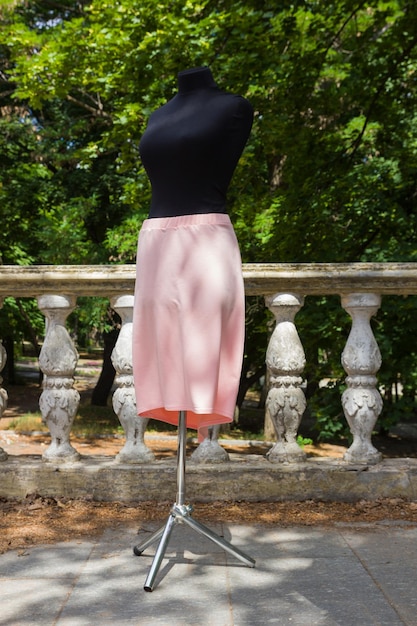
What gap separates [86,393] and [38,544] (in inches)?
732

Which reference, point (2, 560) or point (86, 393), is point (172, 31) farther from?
point (86, 393)

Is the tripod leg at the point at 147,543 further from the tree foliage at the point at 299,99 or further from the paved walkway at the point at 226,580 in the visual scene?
the tree foliage at the point at 299,99

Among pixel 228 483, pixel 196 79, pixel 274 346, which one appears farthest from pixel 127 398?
pixel 196 79

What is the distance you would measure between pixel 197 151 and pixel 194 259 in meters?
0.43

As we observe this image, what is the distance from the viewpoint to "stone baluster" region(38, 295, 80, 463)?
3680mm

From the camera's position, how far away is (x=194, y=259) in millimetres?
2771

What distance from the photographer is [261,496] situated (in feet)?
12.0

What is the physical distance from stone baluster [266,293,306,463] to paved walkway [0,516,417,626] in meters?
0.54

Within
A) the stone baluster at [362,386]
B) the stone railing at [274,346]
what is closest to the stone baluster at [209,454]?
the stone railing at [274,346]

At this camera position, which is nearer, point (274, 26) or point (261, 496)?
point (261, 496)

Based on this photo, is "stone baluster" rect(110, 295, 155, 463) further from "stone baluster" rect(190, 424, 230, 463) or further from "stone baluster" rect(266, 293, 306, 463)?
"stone baluster" rect(266, 293, 306, 463)

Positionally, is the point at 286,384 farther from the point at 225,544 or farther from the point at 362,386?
the point at 225,544

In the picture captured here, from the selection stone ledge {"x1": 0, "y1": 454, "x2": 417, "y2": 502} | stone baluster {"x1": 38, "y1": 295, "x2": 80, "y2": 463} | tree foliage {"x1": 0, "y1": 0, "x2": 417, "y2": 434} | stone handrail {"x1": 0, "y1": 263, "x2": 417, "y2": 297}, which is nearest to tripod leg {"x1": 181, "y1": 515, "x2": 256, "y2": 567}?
stone ledge {"x1": 0, "y1": 454, "x2": 417, "y2": 502}

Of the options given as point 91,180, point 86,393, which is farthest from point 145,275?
point 86,393
